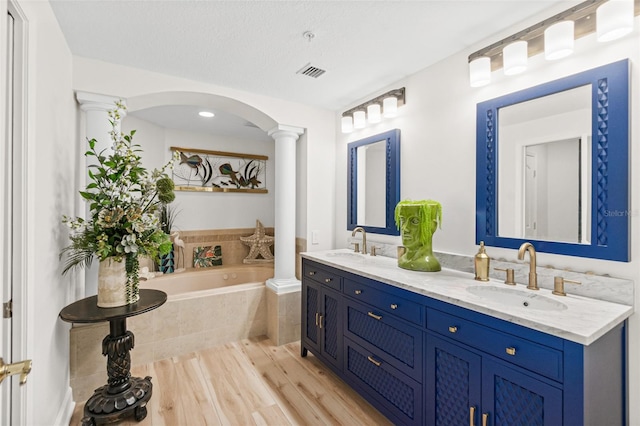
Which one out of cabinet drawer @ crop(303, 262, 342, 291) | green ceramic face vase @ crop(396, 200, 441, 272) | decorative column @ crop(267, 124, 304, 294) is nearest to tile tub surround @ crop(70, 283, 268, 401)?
decorative column @ crop(267, 124, 304, 294)

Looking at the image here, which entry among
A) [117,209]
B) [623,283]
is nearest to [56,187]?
[117,209]

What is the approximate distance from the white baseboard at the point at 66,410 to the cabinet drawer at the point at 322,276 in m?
1.72

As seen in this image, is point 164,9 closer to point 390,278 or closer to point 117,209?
point 117,209

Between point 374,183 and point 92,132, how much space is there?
2.18 m

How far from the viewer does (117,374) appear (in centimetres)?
180

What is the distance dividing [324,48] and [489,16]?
3.09 feet

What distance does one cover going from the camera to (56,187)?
1633mm

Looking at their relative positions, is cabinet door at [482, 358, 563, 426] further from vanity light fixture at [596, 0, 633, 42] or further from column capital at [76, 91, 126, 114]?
column capital at [76, 91, 126, 114]

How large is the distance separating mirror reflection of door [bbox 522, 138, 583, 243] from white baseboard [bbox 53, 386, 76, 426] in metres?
2.81

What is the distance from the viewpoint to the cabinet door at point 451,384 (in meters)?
1.30

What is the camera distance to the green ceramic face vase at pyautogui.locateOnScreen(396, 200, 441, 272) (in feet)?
6.29

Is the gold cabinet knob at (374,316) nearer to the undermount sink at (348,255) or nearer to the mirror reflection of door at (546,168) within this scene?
the undermount sink at (348,255)

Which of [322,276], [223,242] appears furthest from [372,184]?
[223,242]

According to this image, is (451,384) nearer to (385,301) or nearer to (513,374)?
(513,374)
